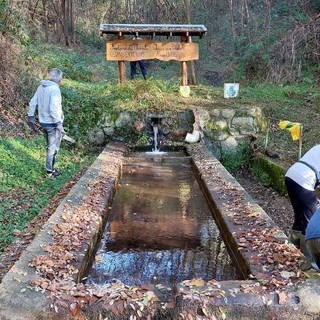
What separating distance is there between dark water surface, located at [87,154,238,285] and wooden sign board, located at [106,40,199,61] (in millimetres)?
5154

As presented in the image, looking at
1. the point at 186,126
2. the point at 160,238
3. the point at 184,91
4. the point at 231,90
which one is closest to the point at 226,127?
the point at 186,126

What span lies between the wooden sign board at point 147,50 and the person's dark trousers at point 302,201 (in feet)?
27.5

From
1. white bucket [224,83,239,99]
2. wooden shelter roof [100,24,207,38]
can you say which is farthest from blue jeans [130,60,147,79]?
white bucket [224,83,239,99]

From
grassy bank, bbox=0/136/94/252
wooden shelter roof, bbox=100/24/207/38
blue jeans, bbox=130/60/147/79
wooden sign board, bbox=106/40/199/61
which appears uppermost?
wooden shelter roof, bbox=100/24/207/38

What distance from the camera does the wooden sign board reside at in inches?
460

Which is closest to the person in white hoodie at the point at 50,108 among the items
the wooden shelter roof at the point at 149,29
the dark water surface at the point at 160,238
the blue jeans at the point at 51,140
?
the blue jeans at the point at 51,140

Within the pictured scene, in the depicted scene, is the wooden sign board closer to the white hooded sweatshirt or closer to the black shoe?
the white hooded sweatshirt

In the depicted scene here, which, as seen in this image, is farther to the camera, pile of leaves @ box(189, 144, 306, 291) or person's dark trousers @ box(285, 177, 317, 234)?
person's dark trousers @ box(285, 177, 317, 234)

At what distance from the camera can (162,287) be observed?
3.28m

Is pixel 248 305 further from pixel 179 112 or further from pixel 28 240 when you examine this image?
pixel 179 112

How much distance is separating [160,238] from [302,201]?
5.85 ft

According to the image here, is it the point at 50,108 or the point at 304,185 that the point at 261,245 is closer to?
the point at 304,185

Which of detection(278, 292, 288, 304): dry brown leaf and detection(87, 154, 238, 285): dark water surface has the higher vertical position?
detection(278, 292, 288, 304): dry brown leaf

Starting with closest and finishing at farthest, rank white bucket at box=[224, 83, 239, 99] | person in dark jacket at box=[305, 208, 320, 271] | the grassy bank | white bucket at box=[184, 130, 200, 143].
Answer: person in dark jacket at box=[305, 208, 320, 271] < the grassy bank < white bucket at box=[184, 130, 200, 143] < white bucket at box=[224, 83, 239, 99]
